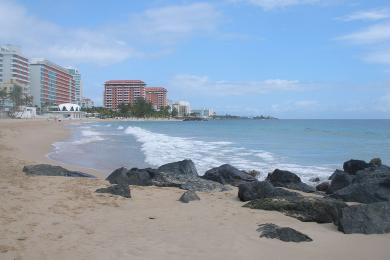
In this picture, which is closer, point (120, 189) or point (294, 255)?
point (294, 255)

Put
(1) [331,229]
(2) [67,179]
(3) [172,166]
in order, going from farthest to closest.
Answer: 1. (3) [172,166]
2. (2) [67,179]
3. (1) [331,229]

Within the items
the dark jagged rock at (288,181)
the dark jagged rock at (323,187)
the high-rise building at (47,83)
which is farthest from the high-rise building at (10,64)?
the dark jagged rock at (323,187)

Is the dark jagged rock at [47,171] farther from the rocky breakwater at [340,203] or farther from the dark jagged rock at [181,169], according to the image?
the rocky breakwater at [340,203]

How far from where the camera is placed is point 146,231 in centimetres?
625

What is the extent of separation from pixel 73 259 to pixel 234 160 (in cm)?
1524

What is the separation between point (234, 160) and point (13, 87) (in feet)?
353

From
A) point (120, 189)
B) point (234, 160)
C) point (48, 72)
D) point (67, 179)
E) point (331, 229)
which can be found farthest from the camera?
point (48, 72)

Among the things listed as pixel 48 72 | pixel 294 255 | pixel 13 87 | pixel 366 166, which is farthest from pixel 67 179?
pixel 48 72

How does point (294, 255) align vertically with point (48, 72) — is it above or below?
below

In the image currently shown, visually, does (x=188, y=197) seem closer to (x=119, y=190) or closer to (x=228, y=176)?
(x=119, y=190)

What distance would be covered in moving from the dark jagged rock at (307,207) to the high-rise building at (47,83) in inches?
6242

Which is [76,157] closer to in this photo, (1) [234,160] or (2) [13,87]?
(1) [234,160]

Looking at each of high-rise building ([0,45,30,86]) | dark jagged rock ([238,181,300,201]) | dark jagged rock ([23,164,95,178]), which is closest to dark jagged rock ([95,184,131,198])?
dark jagged rock ([238,181,300,201])

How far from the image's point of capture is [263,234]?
610 centimetres
